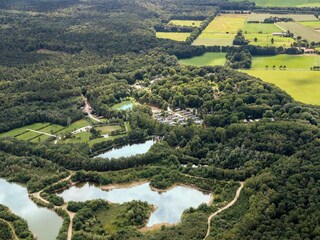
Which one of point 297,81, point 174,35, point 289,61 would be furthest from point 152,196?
point 174,35

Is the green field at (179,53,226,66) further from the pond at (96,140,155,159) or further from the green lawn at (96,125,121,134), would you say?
the pond at (96,140,155,159)

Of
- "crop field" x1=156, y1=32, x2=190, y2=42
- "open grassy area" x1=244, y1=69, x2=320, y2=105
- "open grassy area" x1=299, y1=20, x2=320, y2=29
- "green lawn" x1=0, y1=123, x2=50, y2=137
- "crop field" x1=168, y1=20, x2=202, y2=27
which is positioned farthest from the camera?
"crop field" x1=168, y1=20, x2=202, y2=27

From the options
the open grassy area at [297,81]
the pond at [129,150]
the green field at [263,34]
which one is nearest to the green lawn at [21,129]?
the pond at [129,150]

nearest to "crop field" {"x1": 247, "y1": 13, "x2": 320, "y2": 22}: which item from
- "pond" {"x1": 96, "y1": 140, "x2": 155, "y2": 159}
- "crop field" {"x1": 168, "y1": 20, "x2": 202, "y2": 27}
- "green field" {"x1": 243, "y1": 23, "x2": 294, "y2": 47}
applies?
"green field" {"x1": 243, "y1": 23, "x2": 294, "y2": 47}

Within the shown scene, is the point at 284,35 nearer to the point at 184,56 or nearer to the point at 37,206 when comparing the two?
the point at 184,56

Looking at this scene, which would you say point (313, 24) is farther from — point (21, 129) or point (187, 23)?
point (21, 129)

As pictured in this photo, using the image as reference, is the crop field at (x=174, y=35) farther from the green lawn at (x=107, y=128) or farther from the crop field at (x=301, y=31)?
the green lawn at (x=107, y=128)
